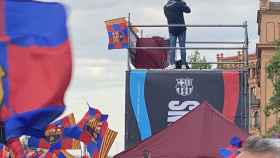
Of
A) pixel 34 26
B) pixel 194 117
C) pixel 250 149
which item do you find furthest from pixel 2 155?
pixel 250 149

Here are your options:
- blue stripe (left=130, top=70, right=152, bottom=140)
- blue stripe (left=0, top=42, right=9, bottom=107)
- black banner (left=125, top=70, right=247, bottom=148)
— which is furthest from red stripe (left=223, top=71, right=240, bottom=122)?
blue stripe (left=0, top=42, right=9, bottom=107)

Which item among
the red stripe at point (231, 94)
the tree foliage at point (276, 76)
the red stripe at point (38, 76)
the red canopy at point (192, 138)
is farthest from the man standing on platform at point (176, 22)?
the tree foliage at point (276, 76)

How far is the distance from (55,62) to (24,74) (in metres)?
0.22

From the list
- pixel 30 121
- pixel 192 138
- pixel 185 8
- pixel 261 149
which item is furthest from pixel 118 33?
pixel 261 149

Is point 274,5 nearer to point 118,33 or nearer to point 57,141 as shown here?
point 57,141

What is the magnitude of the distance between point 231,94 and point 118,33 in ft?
7.87

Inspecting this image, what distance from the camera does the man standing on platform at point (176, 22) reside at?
15906mm

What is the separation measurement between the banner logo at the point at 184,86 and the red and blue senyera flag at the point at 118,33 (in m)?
1.40

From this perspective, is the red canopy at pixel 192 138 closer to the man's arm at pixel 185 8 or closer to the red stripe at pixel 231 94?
the red stripe at pixel 231 94

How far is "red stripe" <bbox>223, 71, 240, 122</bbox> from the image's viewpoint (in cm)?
1530

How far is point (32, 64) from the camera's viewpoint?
7109 mm

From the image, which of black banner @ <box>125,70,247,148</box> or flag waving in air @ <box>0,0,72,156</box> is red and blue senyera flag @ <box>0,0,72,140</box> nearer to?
flag waving in air @ <box>0,0,72,156</box>

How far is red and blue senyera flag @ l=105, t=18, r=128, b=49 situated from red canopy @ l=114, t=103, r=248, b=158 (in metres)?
4.24

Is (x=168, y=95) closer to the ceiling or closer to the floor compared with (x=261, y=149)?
closer to the floor
